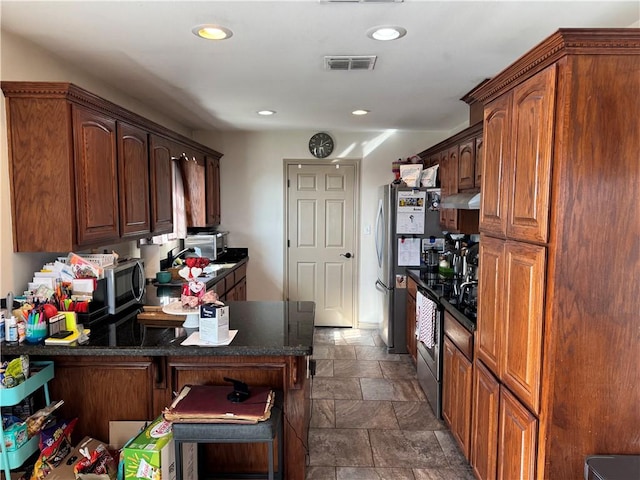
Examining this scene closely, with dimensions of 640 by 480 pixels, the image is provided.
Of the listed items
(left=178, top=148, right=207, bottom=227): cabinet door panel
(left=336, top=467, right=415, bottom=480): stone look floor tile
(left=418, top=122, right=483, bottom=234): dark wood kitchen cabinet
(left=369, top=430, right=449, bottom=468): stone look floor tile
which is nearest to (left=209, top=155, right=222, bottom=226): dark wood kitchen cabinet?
(left=178, top=148, right=207, bottom=227): cabinet door panel

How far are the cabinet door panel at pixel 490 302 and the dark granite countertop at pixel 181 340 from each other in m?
0.90

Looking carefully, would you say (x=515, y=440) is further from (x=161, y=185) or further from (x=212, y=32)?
(x=161, y=185)

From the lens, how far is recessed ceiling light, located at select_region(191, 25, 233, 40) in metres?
2.11

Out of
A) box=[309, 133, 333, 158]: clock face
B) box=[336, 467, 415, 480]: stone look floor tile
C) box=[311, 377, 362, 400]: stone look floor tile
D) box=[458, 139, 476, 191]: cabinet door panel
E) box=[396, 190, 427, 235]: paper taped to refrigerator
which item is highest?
box=[309, 133, 333, 158]: clock face

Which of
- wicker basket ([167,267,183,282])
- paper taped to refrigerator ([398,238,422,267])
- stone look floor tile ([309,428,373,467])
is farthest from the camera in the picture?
paper taped to refrigerator ([398,238,422,267])

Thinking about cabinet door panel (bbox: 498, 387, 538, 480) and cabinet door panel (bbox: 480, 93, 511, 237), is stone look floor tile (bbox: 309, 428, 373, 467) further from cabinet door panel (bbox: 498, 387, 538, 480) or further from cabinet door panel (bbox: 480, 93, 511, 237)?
cabinet door panel (bbox: 480, 93, 511, 237)

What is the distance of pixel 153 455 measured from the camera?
73.9 inches

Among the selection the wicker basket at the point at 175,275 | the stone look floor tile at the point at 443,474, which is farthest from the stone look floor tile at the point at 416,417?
the wicker basket at the point at 175,275

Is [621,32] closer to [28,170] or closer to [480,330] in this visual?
[480,330]

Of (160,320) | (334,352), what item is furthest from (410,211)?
(160,320)

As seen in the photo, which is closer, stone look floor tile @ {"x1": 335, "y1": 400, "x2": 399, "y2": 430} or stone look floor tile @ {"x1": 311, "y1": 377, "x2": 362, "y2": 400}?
stone look floor tile @ {"x1": 335, "y1": 400, "x2": 399, "y2": 430}

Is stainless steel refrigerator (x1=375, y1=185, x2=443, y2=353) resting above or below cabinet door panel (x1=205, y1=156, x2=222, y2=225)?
below

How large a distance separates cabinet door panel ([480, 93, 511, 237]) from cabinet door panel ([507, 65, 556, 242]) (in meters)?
0.07

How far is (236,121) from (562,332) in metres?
3.78
